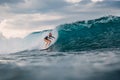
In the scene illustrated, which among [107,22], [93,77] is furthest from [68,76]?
[107,22]

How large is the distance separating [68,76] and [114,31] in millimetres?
49831

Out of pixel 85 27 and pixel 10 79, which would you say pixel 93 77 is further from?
pixel 85 27

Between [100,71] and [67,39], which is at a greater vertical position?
[100,71]

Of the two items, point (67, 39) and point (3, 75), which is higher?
point (3, 75)

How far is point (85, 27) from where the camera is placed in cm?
6412

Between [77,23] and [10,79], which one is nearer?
[10,79]

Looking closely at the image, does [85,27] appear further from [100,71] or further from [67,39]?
[100,71]

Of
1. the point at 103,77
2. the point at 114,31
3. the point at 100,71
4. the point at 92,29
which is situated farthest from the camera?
the point at 92,29

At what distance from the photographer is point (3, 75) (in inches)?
365

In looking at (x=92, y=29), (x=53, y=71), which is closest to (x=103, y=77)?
(x=53, y=71)

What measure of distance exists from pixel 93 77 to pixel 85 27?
5616 centimetres

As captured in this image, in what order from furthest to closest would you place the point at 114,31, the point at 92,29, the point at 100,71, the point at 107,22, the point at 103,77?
the point at 107,22 → the point at 92,29 → the point at 114,31 → the point at 100,71 → the point at 103,77

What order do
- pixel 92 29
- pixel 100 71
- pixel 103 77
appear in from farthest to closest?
pixel 92 29, pixel 100 71, pixel 103 77

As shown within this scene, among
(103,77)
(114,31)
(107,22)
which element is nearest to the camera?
(103,77)
